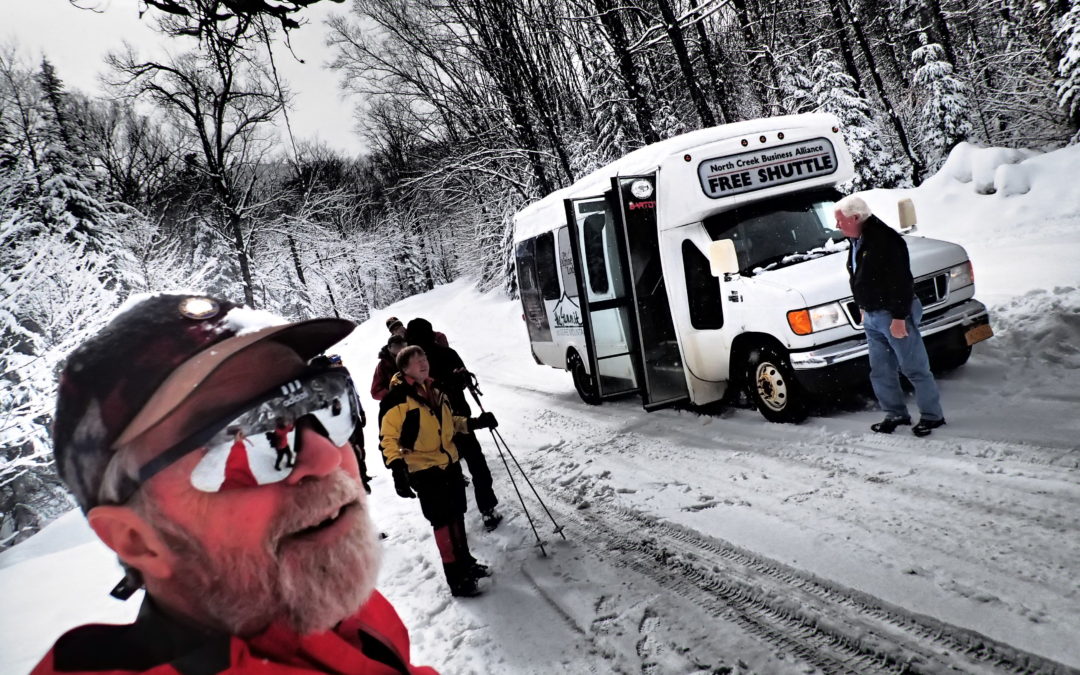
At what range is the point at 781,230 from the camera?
20.8 ft

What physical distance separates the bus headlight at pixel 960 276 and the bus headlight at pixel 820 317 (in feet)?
4.01

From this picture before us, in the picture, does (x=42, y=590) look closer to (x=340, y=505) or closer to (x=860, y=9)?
(x=340, y=505)

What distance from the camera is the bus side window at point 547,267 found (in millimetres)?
9102

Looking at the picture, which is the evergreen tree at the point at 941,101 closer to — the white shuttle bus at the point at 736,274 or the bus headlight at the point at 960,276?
the white shuttle bus at the point at 736,274

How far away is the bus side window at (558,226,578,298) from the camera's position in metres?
8.54

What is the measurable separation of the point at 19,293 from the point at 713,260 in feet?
29.3

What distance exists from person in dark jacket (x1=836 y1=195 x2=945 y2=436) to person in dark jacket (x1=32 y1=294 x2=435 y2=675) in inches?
191

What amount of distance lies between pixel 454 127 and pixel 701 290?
1611cm

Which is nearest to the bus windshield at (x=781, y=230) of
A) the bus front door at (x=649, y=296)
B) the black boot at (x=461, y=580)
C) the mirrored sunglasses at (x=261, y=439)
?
the bus front door at (x=649, y=296)

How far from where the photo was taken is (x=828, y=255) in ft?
19.5

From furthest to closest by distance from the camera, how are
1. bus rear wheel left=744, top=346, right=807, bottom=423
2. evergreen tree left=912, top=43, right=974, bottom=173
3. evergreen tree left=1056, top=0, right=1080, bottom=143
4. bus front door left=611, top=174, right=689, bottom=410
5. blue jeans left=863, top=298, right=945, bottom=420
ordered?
evergreen tree left=912, top=43, right=974, bottom=173
evergreen tree left=1056, top=0, right=1080, bottom=143
bus front door left=611, top=174, right=689, bottom=410
bus rear wheel left=744, top=346, right=807, bottom=423
blue jeans left=863, top=298, right=945, bottom=420

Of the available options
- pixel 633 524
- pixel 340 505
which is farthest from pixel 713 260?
pixel 340 505

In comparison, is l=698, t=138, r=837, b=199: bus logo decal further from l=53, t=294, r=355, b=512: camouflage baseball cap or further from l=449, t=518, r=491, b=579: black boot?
l=53, t=294, r=355, b=512: camouflage baseball cap

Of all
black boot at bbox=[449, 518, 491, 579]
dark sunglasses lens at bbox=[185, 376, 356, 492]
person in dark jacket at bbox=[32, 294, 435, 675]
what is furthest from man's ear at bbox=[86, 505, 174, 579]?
black boot at bbox=[449, 518, 491, 579]
